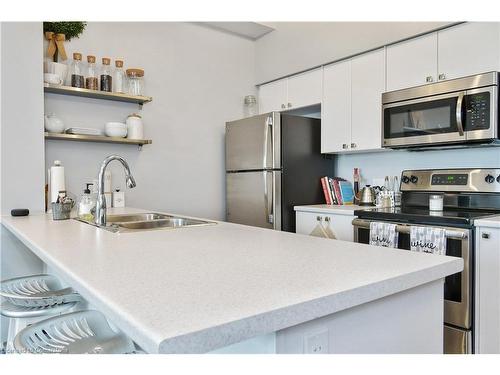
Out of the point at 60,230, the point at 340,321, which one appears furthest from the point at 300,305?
the point at 60,230

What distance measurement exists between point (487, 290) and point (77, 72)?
2980 millimetres

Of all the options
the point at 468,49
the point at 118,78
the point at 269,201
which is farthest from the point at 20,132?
the point at 468,49

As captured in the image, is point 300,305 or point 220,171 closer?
point 300,305

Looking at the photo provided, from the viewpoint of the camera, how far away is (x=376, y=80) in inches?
116

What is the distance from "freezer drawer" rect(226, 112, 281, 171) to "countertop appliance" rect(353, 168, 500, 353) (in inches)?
35.4

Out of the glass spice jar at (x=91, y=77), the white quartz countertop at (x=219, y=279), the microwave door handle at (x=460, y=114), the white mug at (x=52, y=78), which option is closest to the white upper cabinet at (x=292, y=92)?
the microwave door handle at (x=460, y=114)

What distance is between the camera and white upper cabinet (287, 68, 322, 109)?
11.2 ft

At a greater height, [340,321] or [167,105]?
[167,105]

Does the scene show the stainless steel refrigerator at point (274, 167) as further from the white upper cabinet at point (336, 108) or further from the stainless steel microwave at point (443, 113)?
the stainless steel microwave at point (443, 113)

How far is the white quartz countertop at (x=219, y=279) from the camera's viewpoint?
608 mm

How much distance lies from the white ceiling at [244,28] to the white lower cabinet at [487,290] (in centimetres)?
265

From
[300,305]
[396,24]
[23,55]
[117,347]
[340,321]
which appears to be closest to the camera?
[300,305]
